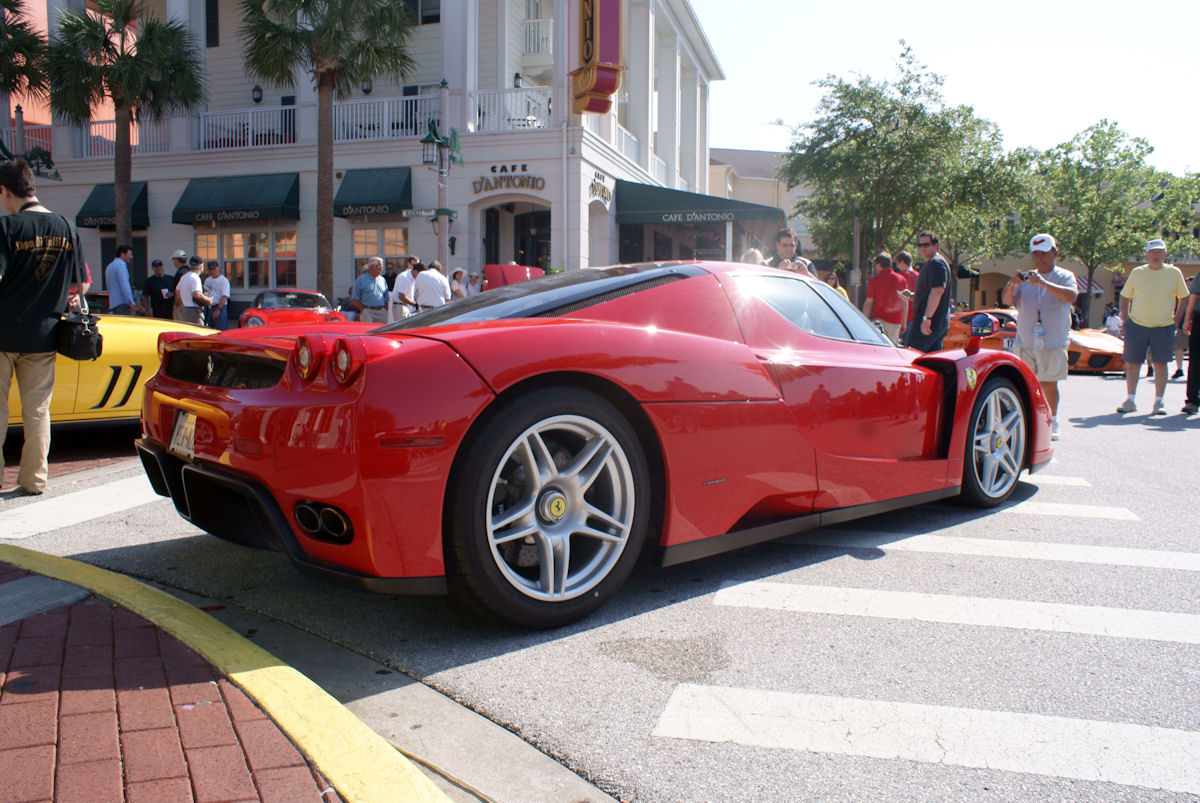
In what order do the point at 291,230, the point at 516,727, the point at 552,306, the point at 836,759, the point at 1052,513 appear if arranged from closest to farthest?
the point at 836,759
the point at 516,727
the point at 552,306
the point at 1052,513
the point at 291,230

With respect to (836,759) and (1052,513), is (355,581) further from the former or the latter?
(1052,513)

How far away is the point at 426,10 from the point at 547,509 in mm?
25253

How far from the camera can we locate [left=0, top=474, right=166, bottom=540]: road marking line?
4062 mm

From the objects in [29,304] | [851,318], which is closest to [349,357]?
[851,318]

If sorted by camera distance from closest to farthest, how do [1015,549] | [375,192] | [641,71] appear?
[1015,549] < [375,192] < [641,71]

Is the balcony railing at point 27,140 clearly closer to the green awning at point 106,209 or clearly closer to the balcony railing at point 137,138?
the balcony railing at point 137,138

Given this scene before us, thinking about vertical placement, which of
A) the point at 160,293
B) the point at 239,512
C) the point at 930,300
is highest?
the point at 160,293

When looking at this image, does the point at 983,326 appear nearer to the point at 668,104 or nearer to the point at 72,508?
the point at 72,508

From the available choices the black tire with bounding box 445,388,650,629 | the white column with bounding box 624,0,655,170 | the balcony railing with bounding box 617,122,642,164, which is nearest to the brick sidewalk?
the black tire with bounding box 445,388,650,629

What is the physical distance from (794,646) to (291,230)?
2267cm

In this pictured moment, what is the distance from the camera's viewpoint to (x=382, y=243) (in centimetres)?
2219

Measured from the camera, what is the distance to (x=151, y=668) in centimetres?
226

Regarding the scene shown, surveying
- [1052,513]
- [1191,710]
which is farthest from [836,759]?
→ [1052,513]

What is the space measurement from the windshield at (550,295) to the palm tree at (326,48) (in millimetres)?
17219
